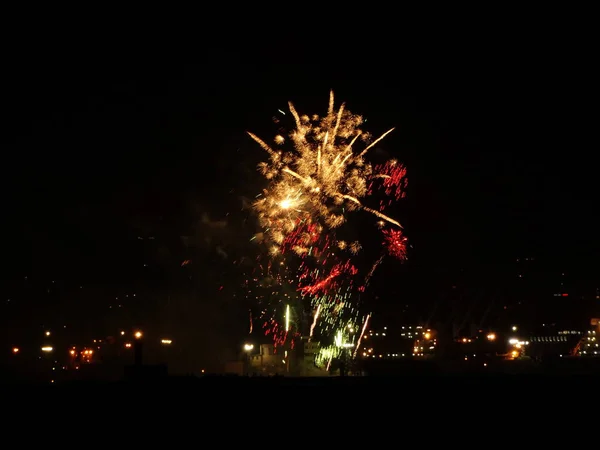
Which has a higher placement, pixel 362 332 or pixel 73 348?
pixel 362 332

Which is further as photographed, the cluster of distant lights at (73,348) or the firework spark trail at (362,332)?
the cluster of distant lights at (73,348)

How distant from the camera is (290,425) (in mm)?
11867

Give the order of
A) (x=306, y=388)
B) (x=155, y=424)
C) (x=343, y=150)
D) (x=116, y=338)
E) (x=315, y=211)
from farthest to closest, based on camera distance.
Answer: (x=116, y=338) → (x=315, y=211) → (x=343, y=150) → (x=306, y=388) → (x=155, y=424)

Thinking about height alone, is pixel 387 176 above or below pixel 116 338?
above

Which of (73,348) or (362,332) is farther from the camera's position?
(73,348)

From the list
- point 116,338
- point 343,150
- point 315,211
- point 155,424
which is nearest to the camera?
point 155,424

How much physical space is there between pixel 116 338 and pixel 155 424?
4211 cm

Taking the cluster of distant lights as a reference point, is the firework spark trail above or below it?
above

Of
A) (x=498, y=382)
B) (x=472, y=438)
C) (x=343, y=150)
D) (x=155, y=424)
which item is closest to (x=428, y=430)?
(x=472, y=438)

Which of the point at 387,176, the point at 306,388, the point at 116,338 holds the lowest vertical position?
the point at 306,388

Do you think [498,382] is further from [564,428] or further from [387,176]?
[387,176]

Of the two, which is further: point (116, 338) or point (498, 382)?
point (116, 338)

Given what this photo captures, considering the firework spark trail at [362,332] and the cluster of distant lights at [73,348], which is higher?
the firework spark trail at [362,332]

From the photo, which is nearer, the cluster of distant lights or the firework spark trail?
the firework spark trail
